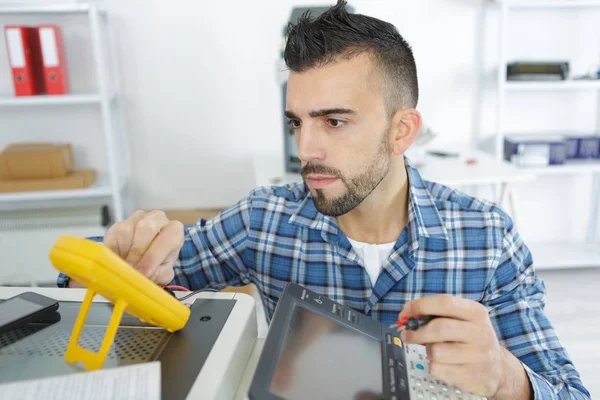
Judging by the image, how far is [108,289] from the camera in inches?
21.7

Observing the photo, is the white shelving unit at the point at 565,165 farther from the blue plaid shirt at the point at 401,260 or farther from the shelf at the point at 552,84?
the blue plaid shirt at the point at 401,260

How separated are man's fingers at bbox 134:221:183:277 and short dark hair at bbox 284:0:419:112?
1.32 ft

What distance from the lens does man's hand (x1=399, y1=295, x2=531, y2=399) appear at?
2.09 ft

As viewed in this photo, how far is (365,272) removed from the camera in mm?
1037

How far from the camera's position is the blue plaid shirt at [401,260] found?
3.15 ft

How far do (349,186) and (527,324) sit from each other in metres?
0.40

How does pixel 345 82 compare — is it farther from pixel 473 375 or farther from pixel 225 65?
pixel 225 65

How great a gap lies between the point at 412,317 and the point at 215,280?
1.89 feet

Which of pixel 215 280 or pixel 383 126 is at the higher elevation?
pixel 383 126

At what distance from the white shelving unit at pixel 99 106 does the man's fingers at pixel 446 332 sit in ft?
6.47

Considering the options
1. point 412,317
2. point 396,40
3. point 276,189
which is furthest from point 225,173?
point 412,317

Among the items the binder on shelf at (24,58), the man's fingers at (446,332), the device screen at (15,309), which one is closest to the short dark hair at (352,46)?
the man's fingers at (446,332)

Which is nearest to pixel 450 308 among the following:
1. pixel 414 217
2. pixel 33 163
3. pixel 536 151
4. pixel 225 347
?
pixel 225 347

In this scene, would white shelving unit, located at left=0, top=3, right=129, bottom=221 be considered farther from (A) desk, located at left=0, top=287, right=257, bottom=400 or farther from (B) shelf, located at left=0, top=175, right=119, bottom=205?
(A) desk, located at left=0, top=287, right=257, bottom=400
